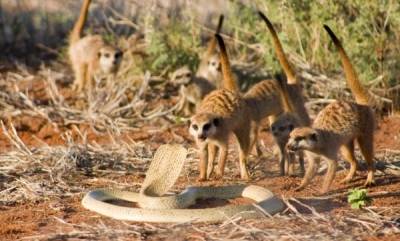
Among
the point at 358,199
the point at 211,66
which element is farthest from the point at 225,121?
the point at 211,66

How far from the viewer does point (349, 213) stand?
5672 mm

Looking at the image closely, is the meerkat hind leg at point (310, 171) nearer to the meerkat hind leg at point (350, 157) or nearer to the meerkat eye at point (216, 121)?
the meerkat hind leg at point (350, 157)

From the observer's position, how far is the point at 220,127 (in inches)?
291

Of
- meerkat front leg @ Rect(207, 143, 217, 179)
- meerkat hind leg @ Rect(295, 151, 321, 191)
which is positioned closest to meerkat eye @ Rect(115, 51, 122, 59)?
meerkat front leg @ Rect(207, 143, 217, 179)

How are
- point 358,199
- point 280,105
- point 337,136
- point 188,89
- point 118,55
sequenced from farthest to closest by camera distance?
point 118,55
point 188,89
point 280,105
point 337,136
point 358,199

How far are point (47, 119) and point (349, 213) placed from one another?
200 inches

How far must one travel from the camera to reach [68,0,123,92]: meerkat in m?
11.5

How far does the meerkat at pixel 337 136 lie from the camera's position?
655 cm

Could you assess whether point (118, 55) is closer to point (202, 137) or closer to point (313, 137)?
point (202, 137)

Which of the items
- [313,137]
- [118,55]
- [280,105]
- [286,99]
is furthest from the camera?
[118,55]

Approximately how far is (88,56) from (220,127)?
15.7 feet

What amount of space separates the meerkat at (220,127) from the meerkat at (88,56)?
3.74 metres

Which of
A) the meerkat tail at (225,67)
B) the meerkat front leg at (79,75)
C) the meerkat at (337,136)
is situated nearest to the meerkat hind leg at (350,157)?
the meerkat at (337,136)

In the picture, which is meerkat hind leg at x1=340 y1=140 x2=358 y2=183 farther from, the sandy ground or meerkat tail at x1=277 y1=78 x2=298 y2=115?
meerkat tail at x1=277 y1=78 x2=298 y2=115
